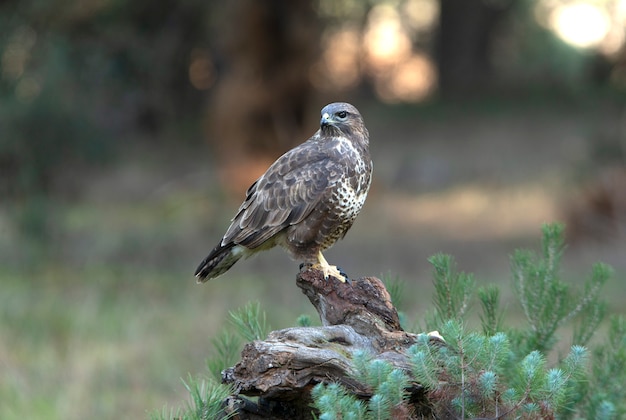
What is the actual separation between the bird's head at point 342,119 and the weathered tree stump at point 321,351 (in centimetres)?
60

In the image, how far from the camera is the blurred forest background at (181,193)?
264 inches

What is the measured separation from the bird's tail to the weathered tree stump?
42 centimetres

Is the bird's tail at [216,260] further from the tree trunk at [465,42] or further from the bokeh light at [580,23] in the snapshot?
the tree trunk at [465,42]

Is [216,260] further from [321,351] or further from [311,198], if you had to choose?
[321,351]

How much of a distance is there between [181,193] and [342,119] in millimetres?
9973

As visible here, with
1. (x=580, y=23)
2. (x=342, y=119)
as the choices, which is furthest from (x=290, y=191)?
(x=580, y=23)

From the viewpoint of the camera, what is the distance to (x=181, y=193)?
42.5 feet

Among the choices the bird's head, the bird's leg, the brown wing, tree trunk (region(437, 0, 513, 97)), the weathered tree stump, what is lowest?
the weathered tree stump

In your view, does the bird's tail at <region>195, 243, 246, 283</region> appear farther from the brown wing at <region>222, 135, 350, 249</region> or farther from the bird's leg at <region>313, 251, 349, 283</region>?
the bird's leg at <region>313, 251, 349, 283</region>

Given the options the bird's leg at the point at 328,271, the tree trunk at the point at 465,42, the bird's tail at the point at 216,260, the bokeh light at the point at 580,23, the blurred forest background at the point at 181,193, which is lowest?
the bird's leg at the point at 328,271

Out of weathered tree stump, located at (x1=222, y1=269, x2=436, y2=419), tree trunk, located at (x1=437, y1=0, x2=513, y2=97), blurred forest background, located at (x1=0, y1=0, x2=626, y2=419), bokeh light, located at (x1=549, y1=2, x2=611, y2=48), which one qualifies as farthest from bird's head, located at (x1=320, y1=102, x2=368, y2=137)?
tree trunk, located at (x1=437, y1=0, x2=513, y2=97)

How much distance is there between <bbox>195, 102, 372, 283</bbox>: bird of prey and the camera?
3121 millimetres

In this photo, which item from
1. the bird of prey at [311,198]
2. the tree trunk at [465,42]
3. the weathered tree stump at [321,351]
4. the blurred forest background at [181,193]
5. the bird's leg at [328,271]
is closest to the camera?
the weathered tree stump at [321,351]

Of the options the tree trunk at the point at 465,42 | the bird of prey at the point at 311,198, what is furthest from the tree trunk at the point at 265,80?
the tree trunk at the point at 465,42
